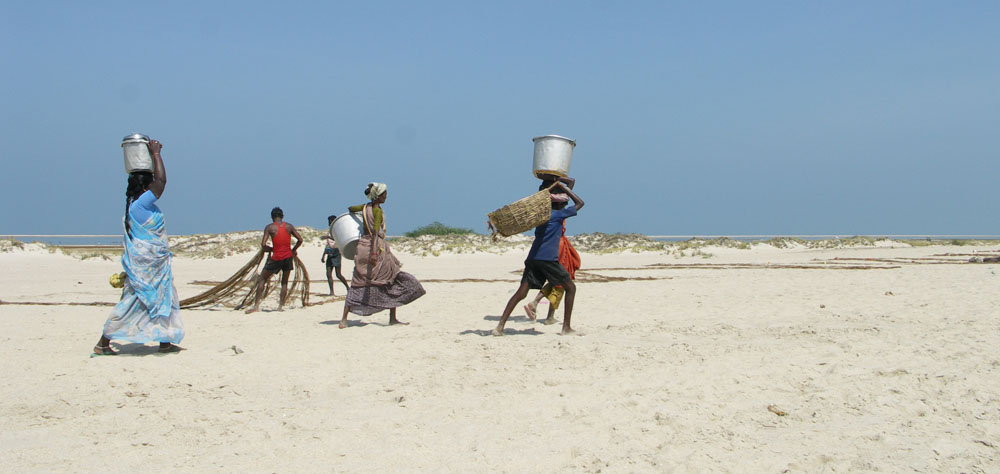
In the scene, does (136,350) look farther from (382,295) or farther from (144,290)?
(382,295)

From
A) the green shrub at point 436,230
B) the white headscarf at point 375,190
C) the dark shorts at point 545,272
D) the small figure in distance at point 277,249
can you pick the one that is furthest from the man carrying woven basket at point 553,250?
the green shrub at point 436,230

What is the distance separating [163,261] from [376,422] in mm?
3107

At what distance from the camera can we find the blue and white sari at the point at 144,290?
6609 millimetres

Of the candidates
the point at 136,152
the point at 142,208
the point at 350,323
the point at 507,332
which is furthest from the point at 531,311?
the point at 136,152

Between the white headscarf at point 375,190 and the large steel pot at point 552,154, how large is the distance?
2.07m

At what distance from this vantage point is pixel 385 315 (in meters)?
10.3

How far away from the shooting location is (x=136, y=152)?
6.64 metres

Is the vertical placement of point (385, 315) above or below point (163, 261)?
below

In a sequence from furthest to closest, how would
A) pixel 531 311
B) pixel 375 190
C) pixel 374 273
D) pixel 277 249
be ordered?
pixel 277 249 < pixel 531 311 < pixel 374 273 < pixel 375 190

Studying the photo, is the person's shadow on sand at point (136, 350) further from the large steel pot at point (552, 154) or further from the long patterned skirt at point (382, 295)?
the large steel pot at point (552, 154)

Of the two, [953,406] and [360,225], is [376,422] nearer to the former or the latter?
[953,406]

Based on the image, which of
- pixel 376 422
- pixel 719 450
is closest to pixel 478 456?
pixel 376 422

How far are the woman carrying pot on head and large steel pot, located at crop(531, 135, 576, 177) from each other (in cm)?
213

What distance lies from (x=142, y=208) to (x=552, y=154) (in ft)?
12.6
